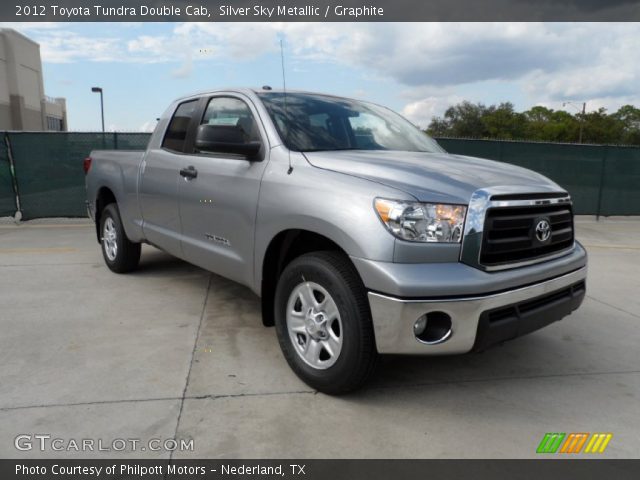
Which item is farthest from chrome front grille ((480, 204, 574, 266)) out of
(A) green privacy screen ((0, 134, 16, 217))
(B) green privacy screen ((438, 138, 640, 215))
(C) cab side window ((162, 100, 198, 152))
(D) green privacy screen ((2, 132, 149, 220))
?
(A) green privacy screen ((0, 134, 16, 217))

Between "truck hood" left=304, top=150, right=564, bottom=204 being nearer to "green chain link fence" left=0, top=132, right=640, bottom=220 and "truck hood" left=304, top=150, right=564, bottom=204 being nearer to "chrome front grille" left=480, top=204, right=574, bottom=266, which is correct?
"chrome front grille" left=480, top=204, right=574, bottom=266

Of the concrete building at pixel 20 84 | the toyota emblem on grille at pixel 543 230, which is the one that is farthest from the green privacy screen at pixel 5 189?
the concrete building at pixel 20 84

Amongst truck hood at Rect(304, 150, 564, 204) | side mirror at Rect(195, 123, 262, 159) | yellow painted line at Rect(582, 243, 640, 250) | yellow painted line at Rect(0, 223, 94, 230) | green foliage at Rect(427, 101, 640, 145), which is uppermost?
green foliage at Rect(427, 101, 640, 145)

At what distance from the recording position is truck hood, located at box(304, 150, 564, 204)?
2721 millimetres

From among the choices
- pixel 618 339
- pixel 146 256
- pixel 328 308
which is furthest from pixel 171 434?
pixel 146 256

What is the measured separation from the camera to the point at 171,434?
263 cm

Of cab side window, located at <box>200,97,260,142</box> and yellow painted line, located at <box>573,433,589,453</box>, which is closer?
yellow painted line, located at <box>573,433,589,453</box>

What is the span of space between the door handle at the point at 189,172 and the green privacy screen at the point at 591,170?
852 cm

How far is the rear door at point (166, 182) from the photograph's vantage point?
4453mm

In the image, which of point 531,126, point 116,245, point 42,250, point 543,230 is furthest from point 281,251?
point 531,126

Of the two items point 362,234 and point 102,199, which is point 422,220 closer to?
point 362,234

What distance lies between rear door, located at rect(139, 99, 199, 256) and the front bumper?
242cm

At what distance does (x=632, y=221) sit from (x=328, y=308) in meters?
11.3

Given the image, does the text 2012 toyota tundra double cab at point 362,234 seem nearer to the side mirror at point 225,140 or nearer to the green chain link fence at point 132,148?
the side mirror at point 225,140
